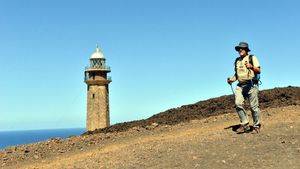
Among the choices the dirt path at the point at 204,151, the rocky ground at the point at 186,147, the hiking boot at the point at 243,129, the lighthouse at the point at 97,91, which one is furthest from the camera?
the lighthouse at the point at 97,91

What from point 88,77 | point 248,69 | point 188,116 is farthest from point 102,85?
point 248,69

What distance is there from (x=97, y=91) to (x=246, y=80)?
145ft

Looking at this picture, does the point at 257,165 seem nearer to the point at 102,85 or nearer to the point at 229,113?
the point at 229,113

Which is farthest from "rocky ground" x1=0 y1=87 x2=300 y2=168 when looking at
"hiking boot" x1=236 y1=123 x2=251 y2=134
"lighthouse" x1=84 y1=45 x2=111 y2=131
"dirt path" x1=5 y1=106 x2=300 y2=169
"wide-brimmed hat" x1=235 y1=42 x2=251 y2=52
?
"lighthouse" x1=84 y1=45 x2=111 y2=131

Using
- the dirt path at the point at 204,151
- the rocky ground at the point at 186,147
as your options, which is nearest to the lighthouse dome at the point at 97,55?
the rocky ground at the point at 186,147

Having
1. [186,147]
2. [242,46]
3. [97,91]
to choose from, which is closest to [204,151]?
[186,147]

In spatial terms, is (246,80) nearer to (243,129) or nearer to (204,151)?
(243,129)

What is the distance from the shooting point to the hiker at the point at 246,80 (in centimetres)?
1709

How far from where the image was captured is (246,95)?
698 inches

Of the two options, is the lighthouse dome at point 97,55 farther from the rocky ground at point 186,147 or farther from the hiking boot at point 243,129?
the hiking boot at point 243,129

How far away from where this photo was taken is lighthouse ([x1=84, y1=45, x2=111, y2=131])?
5903 cm

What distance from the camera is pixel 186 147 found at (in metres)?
16.4

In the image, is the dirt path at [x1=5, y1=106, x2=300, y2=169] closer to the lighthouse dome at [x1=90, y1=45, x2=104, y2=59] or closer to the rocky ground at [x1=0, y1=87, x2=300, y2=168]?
the rocky ground at [x1=0, y1=87, x2=300, y2=168]

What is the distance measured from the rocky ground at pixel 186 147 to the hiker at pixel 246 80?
0.54 metres
